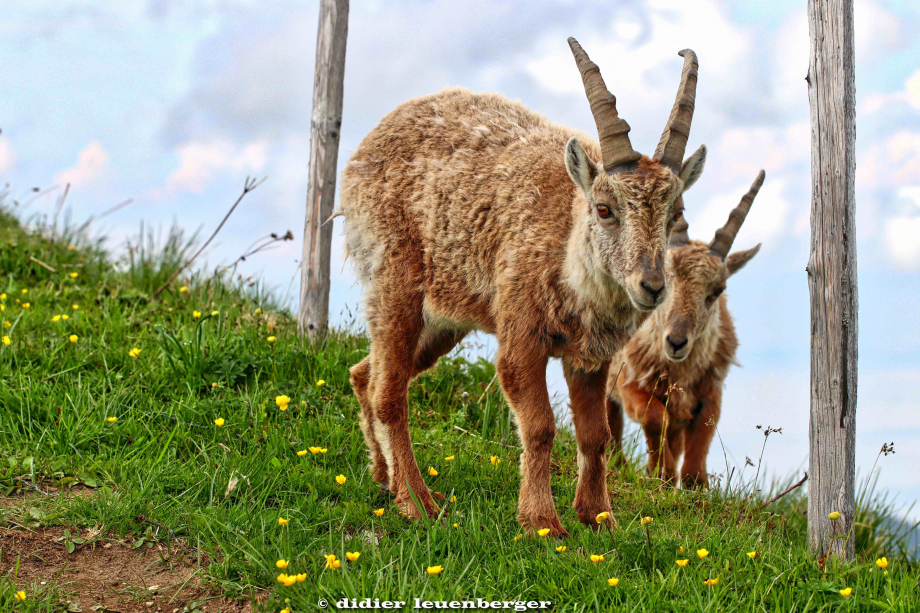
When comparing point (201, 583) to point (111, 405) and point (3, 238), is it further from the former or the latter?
point (3, 238)

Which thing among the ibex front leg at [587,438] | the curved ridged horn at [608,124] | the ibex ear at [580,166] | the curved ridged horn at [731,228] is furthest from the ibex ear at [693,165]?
the curved ridged horn at [731,228]

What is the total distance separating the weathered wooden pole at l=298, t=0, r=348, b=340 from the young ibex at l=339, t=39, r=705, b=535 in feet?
5.26

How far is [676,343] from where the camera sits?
6465 mm

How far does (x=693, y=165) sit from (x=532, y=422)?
1846 mm

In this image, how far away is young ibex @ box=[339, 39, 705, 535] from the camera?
457cm

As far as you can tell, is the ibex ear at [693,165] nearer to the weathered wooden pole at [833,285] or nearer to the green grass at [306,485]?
the weathered wooden pole at [833,285]

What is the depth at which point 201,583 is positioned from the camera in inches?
166

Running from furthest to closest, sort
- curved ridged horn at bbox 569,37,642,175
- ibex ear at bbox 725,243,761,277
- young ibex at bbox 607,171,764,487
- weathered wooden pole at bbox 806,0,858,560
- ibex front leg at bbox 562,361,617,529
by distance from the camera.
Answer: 1. ibex ear at bbox 725,243,761,277
2. young ibex at bbox 607,171,764,487
3. ibex front leg at bbox 562,361,617,529
4. weathered wooden pole at bbox 806,0,858,560
5. curved ridged horn at bbox 569,37,642,175

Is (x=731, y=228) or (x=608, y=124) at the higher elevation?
(x=731, y=228)

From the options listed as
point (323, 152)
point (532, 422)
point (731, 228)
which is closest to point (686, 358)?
point (731, 228)

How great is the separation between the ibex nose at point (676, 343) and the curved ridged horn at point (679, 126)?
6.79ft

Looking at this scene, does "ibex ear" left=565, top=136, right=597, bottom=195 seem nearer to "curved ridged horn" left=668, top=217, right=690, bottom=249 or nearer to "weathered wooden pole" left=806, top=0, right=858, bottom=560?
"weathered wooden pole" left=806, top=0, right=858, bottom=560

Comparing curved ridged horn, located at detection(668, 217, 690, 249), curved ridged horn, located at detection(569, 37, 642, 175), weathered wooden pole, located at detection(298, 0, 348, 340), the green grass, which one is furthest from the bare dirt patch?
curved ridged horn, located at detection(668, 217, 690, 249)

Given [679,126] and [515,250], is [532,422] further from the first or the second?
[679,126]
